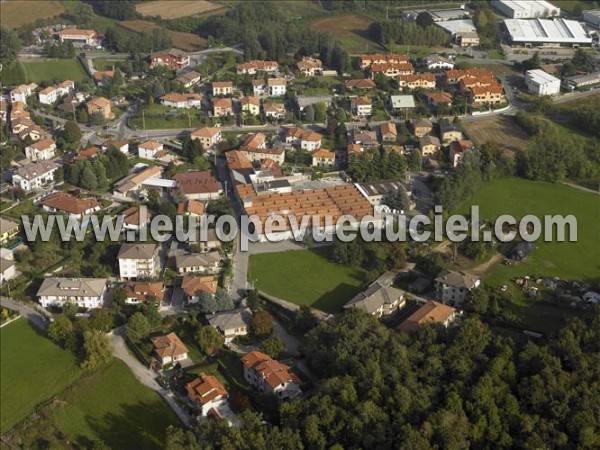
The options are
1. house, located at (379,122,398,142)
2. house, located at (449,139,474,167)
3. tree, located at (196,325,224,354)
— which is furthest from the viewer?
house, located at (379,122,398,142)

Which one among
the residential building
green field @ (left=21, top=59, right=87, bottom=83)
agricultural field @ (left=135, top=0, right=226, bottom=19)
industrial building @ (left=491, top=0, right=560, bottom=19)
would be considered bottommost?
the residential building

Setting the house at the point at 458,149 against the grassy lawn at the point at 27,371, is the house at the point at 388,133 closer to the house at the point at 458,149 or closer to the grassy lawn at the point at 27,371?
the house at the point at 458,149

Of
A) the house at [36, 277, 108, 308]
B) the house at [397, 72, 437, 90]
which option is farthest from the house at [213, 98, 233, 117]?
the house at [36, 277, 108, 308]

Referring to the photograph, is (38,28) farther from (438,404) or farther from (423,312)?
(438,404)

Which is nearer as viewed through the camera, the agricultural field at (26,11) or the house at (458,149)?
the house at (458,149)

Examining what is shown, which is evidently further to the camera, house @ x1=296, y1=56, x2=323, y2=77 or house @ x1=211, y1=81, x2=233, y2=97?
house @ x1=296, y1=56, x2=323, y2=77

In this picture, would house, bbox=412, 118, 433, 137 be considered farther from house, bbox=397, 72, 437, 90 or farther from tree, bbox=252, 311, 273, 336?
tree, bbox=252, 311, 273, 336

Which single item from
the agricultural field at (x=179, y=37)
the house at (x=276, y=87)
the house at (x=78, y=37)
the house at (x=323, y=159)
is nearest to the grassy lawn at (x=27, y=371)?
the house at (x=323, y=159)
